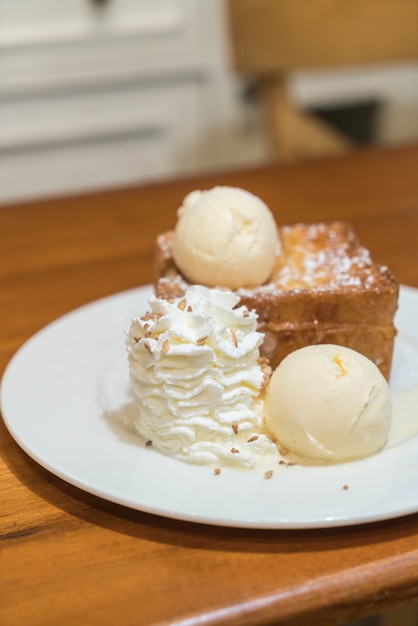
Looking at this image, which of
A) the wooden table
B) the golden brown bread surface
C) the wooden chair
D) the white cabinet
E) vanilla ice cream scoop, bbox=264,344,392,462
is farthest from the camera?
the white cabinet

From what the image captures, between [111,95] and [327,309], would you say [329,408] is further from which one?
[111,95]

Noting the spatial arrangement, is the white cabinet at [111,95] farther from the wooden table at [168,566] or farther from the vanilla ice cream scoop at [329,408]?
the vanilla ice cream scoop at [329,408]

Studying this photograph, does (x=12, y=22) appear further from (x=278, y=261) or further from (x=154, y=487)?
(x=154, y=487)

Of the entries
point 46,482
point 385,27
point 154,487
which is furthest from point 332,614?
point 385,27

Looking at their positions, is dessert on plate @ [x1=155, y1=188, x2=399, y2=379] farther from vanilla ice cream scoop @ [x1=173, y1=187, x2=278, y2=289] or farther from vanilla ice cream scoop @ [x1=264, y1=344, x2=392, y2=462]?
vanilla ice cream scoop @ [x1=264, y1=344, x2=392, y2=462]

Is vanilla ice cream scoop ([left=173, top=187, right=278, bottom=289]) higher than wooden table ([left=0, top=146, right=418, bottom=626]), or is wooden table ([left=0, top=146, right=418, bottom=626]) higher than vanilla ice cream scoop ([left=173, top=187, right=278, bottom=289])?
vanilla ice cream scoop ([left=173, top=187, right=278, bottom=289])

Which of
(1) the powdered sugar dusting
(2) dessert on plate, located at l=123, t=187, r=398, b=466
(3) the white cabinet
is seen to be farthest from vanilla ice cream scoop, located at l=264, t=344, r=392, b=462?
(3) the white cabinet

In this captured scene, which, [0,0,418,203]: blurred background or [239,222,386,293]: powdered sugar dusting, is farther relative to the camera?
[0,0,418,203]: blurred background
